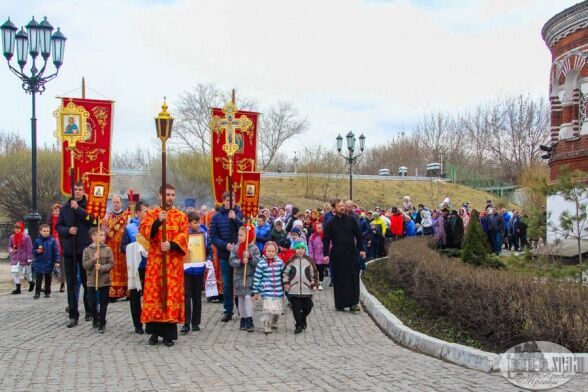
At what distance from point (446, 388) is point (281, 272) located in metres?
4.54

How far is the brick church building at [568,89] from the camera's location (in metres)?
21.8

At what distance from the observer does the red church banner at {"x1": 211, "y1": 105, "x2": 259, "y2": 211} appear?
1605cm

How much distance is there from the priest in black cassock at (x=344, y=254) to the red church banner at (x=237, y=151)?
3378 mm

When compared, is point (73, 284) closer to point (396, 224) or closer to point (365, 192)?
point (396, 224)

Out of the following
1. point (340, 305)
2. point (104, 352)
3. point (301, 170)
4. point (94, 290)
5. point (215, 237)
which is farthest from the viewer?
point (301, 170)

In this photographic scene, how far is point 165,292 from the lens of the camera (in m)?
8.92

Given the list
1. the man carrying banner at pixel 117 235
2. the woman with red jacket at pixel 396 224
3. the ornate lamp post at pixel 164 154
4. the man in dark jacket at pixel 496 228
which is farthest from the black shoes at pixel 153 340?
the man in dark jacket at pixel 496 228

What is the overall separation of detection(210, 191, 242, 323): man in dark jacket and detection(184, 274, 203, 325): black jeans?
0.85 metres

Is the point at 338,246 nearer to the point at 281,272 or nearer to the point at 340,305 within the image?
the point at 340,305

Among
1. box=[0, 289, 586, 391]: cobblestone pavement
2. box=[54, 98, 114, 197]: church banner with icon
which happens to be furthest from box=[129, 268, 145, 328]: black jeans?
box=[54, 98, 114, 197]: church banner with icon

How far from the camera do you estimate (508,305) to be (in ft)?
26.4

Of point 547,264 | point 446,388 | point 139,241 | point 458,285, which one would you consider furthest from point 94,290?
point 547,264

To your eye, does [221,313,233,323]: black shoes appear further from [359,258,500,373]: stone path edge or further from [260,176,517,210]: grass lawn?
[260,176,517,210]: grass lawn

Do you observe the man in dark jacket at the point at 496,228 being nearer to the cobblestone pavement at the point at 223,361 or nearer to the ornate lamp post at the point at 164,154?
the cobblestone pavement at the point at 223,361
